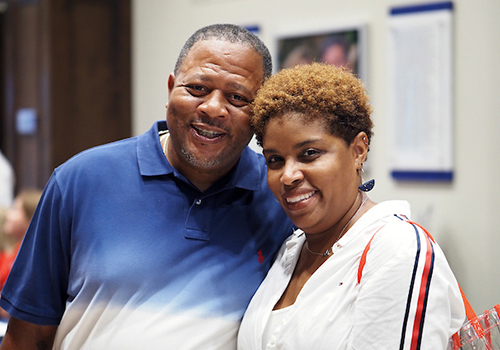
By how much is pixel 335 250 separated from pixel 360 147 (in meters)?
0.26

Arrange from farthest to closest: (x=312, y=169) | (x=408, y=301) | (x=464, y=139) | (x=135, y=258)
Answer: (x=464, y=139) < (x=135, y=258) < (x=312, y=169) < (x=408, y=301)

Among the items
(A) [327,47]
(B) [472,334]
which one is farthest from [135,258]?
(A) [327,47]

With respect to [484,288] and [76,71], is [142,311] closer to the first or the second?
[484,288]

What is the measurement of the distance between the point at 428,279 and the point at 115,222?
0.82m

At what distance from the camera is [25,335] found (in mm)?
1557

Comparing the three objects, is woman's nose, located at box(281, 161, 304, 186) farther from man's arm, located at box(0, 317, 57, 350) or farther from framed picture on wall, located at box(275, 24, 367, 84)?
framed picture on wall, located at box(275, 24, 367, 84)

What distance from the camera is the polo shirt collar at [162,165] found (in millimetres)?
1597

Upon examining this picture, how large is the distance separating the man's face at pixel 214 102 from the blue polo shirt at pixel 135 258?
11cm

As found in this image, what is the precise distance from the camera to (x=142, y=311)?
4.78 feet

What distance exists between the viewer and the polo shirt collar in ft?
5.24

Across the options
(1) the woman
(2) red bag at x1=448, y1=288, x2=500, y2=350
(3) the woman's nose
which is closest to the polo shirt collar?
(1) the woman

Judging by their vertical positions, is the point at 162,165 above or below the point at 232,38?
below

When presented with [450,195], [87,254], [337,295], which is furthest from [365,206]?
[450,195]

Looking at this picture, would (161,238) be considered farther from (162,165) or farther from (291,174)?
(291,174)
